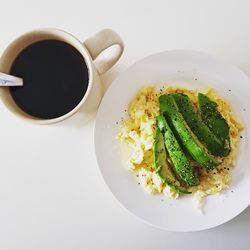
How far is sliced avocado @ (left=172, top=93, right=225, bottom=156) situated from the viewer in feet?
3.78

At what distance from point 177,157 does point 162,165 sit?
0.15 ft

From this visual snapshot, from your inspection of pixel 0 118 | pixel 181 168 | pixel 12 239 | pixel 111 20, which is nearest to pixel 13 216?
pixel 12 239

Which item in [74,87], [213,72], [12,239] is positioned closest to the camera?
[74,87]

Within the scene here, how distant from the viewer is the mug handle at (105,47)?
1.01 metres

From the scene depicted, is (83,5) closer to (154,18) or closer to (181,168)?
(154,18)

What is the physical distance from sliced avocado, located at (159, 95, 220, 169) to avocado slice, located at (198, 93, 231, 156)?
1.9 inches

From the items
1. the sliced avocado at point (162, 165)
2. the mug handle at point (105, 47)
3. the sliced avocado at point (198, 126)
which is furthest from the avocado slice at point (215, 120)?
the mug handle at point (105, 47)

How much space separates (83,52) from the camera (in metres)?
1.02

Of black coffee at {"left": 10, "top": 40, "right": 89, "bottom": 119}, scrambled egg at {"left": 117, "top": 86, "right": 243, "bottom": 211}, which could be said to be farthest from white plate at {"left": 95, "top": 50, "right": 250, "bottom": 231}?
black coffee at {"left": 10, "top": 40, "right": 89, "bottom": 119}

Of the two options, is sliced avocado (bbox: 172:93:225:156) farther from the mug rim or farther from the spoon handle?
the spoon handle

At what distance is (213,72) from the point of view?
3.89ft

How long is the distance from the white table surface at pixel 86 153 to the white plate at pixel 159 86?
9 centimetres

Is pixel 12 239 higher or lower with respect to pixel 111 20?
lower

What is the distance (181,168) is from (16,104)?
0.43 metres
